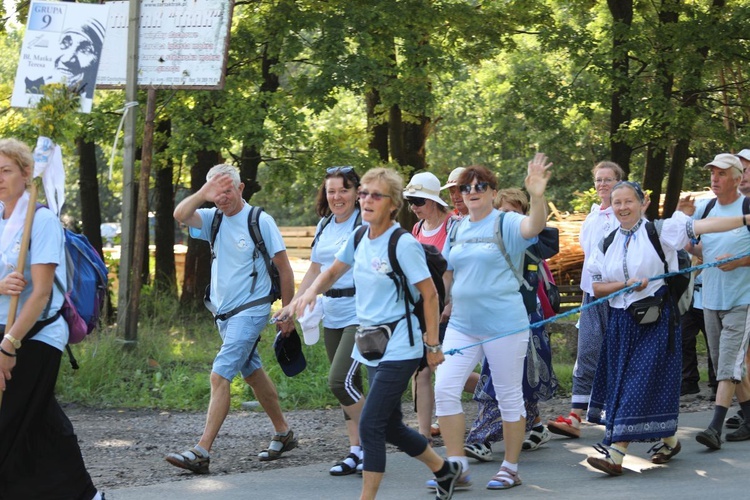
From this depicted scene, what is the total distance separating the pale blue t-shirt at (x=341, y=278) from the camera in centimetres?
673

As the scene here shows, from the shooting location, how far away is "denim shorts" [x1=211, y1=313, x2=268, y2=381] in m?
6.73

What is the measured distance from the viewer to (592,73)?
1620 centimetres

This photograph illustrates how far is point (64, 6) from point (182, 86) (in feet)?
4.38

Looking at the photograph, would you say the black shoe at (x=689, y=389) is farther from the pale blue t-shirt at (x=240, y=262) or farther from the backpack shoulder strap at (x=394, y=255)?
the backpack shoulder strap at (x=394, y=255)

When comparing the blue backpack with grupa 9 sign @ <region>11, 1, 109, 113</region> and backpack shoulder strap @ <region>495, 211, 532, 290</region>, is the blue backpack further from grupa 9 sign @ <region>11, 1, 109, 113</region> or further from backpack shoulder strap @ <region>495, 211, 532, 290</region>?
grupa 9 sign @ <region>11, 1, 109, 113</region>

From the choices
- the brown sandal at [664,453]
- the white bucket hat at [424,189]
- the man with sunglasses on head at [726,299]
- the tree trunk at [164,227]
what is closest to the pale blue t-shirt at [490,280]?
the white bucket hat at [424,189]

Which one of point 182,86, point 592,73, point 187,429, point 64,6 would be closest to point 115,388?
point 187,429

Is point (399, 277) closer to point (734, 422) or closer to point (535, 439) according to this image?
point (535, 439)

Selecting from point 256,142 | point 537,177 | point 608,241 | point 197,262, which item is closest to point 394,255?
point 537,177

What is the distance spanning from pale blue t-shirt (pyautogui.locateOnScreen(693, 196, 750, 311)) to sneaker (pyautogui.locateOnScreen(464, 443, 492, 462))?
1926 millimetres

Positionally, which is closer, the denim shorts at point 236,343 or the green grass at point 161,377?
the denim shorts at point 236,343

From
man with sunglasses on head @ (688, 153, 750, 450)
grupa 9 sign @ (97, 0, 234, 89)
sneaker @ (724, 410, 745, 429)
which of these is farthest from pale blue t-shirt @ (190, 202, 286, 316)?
grupa 9 sign @ (97, 0, 234, 89)

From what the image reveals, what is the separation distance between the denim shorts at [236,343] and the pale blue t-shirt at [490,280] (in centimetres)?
136

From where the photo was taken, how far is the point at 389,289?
5.53 m
